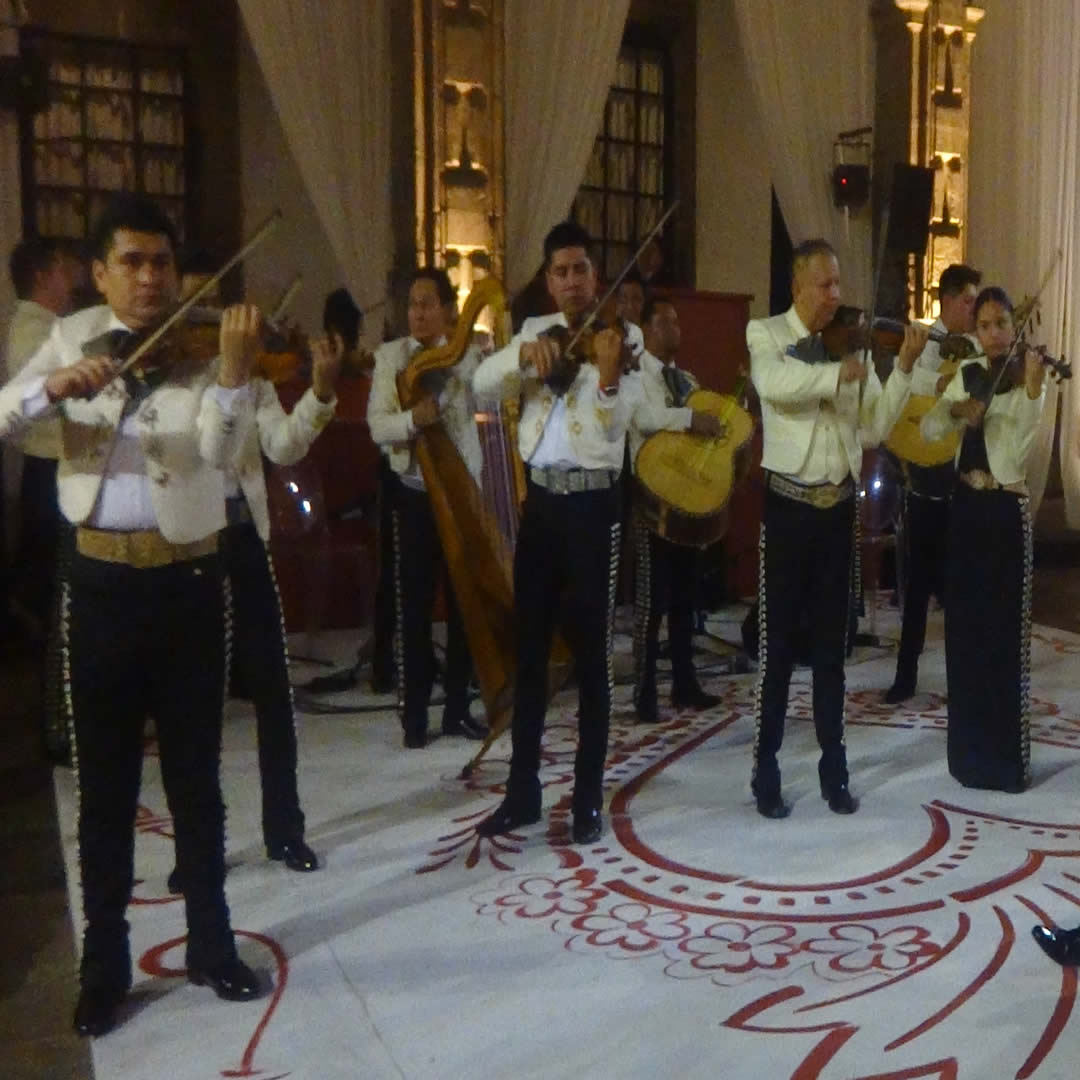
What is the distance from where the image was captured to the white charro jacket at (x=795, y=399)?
11.3 feet

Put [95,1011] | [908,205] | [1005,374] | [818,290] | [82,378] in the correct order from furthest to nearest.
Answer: [908,205] < [1005,374] < [818,290] < [95,1011] < [82,378]

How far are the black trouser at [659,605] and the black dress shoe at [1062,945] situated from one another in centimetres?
209

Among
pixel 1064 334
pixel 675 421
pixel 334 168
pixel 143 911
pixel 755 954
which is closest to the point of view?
pixel 755 954

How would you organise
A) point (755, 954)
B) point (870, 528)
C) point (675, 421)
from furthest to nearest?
point (870, 528) → point (675, 421) → point (755, 954)

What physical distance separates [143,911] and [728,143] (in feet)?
25.8

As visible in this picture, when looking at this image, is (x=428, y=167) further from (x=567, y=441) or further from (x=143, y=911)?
(x=143, y=911)

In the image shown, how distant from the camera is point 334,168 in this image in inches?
275

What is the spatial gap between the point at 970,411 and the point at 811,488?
2.11 feet

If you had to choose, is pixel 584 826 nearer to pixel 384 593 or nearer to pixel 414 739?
pixel 414 739

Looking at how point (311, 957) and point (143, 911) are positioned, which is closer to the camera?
point (311, 957)

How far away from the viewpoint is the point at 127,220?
240 centimetres

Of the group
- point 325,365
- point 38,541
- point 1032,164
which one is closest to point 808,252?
point 325,365

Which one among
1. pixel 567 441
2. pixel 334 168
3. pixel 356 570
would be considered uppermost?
pixel 334 168

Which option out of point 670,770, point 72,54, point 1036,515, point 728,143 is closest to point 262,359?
point 670,770
